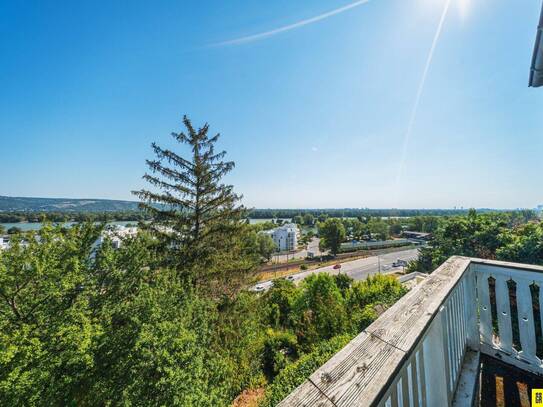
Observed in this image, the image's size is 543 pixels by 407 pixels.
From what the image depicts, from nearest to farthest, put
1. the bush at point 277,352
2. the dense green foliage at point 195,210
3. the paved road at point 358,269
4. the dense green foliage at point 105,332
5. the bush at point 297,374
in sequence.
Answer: the dense green foliage at point 105,332
the bush at point 297,374
the dense green foliage at point 195,210
the bush at point 277,352
the paved road at point 358,269

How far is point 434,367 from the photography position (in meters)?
1.03

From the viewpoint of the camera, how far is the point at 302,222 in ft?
286

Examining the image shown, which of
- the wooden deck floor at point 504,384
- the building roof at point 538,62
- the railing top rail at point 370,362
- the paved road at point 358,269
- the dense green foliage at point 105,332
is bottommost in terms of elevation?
the paved road at point 358,269

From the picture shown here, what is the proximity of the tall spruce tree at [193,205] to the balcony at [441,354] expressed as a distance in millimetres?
6366

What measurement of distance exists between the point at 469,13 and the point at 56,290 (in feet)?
31.5

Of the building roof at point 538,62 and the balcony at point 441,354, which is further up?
the building roof at point 538,62

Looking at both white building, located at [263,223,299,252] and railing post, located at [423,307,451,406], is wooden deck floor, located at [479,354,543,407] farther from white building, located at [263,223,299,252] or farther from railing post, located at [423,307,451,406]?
white building, located at [263,223,299,252]

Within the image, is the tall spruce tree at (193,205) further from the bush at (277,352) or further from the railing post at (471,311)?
the railing post at (471,311)

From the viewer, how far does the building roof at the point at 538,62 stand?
1843 mm

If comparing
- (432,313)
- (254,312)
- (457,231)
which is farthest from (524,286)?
(457,231)

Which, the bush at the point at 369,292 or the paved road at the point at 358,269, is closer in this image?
the bush at the point at 369,292

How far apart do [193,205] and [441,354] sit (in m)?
7.26

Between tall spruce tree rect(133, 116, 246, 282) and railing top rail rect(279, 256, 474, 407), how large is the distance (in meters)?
6.72

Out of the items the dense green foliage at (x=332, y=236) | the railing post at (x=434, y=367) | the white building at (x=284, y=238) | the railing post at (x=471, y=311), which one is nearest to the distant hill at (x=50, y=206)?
Result: the railing post at (x=471, y=311)
